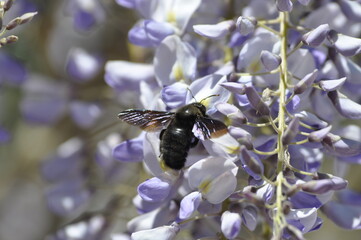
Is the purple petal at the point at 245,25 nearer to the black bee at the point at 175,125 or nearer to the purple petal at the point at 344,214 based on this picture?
the black bee at the point at 175,125

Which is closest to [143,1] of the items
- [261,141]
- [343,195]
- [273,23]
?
[273,23]

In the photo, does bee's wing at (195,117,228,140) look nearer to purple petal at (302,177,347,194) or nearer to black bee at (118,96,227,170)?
black bee at (118,96,227,170)

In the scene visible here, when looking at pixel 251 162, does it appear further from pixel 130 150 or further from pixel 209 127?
pixel 130 150

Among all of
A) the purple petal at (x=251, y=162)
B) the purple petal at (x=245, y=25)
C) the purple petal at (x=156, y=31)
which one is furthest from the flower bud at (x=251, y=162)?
the purple petal at (x=156, y=31)

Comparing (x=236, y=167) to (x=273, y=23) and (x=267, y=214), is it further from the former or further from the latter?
(x=273, y=23)

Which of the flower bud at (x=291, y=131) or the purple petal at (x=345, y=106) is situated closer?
the flower bud at (x=291, y=131)

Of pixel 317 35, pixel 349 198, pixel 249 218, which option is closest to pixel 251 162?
pixel 249 218
